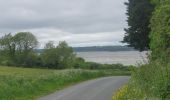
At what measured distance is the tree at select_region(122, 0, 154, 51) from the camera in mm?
51750

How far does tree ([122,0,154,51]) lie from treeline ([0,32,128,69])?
36828 millimetres

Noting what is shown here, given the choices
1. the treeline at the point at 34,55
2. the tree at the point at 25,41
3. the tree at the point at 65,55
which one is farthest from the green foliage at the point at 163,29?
the tree at the point at 25,41

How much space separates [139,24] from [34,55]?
67.9m

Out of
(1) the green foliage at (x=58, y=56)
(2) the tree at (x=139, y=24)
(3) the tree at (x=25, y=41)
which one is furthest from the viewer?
(3) the tree at (x=25, y=41)

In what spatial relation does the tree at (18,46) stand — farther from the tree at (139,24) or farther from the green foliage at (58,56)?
the tree at (139,24)

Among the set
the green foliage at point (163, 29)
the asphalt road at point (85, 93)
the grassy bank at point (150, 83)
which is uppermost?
the green foliage at point (163, 29)

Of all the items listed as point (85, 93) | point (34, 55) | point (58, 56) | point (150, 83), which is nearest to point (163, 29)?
point (85, 93)

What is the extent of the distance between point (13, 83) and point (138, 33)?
2353 cm

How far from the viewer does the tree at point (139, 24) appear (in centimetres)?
5175

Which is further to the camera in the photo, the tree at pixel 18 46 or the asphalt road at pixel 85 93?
the tree at pixel 18 46

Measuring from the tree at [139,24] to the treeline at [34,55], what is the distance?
121 ft

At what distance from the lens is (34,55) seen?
117 m

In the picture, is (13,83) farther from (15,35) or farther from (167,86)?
(15,35)

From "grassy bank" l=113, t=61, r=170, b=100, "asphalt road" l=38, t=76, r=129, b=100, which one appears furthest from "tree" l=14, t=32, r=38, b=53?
Answer: "grassy bank" l=113, t=61, r=170, b=100
